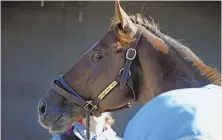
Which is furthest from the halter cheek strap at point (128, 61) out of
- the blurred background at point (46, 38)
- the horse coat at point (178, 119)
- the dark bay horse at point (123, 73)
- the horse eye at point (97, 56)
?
the blurred background at point (46, 38)

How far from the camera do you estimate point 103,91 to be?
82.0 inches

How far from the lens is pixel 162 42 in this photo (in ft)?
6.55

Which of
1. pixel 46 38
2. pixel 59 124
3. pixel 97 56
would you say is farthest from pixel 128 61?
pixel 46 38

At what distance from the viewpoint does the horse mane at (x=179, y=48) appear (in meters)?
1.78

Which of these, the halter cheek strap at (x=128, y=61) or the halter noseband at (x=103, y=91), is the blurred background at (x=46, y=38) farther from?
the halter cheek strap at (x=128, y=61)

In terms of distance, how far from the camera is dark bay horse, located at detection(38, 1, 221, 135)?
1.90 metres

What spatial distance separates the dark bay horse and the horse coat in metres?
0.87

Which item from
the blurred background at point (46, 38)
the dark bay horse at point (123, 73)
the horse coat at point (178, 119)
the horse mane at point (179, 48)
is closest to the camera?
the horse coat at point (178, 119)

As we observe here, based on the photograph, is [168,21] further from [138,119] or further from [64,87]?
[138,119]

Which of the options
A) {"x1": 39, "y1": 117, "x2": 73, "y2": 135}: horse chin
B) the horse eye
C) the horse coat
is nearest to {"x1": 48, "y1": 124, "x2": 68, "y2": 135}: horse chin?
{"x1": 39, "y1": 117, "x2": 73, "y2": 135}: horse chin

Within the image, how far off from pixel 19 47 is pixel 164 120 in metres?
4.36

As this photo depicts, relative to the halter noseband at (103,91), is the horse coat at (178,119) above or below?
A: below

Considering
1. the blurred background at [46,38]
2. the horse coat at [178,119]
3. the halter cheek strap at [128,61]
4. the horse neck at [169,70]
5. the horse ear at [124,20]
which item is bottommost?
the horse coat at [178,119]

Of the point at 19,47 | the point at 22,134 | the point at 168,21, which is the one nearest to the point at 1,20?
the point at 19,47
